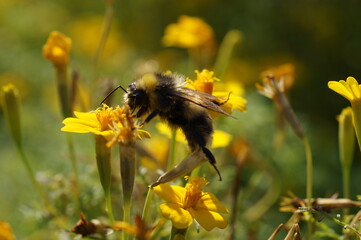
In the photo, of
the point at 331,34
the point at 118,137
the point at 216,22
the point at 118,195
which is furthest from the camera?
the point at 216,22

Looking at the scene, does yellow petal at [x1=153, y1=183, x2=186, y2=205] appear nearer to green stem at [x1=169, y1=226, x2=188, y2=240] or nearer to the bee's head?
green stem at [x1=169, y1=226, x2=188, y2=240]

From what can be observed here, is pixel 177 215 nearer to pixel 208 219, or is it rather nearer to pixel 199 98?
pixel 208 219

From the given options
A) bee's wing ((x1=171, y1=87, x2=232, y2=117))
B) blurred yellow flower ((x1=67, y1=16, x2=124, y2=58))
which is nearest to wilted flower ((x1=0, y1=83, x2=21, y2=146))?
bee's wing ((x1=171, y1=87, x2=232, y2=117))

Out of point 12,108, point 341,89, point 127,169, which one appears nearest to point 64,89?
point 12,108

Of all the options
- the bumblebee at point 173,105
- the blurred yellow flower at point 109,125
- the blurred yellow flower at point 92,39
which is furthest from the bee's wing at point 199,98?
the blurred yellow flower at point 92,39

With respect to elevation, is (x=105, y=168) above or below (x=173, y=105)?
below

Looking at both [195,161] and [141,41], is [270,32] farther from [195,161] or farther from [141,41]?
[195,161]

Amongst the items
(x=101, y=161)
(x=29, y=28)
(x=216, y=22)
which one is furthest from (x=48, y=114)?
(x=101, y=161)
